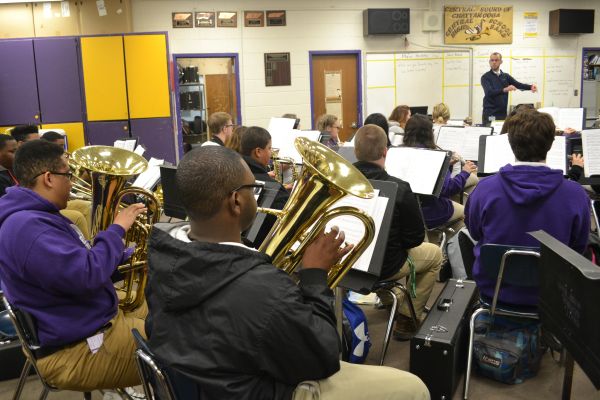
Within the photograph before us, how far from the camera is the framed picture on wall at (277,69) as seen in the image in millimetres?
9180

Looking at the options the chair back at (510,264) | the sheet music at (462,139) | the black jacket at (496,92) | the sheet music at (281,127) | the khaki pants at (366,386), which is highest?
the black jacket at (496,92)

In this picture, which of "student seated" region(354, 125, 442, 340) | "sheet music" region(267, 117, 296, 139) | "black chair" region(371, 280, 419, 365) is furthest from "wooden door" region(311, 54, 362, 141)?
"black chair" region(371, 280, 419, 365)

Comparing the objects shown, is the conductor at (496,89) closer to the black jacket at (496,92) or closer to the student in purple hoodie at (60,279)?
the black jacket at (496,92)

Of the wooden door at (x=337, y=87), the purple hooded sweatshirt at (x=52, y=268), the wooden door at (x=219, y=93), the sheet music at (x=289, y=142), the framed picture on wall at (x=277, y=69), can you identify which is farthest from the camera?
the wooden door at (x=337, y=87)

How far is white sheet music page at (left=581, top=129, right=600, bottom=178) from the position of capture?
3.84 meters

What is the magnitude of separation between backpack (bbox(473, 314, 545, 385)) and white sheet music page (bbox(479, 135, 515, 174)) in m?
1.75

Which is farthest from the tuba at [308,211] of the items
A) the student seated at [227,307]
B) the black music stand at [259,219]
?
the black music stand at [259,219]

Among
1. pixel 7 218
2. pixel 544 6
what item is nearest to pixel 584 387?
pixel 7 218

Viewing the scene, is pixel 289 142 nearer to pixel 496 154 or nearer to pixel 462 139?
pixel 462 139

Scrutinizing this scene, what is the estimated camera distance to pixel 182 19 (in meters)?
8.68

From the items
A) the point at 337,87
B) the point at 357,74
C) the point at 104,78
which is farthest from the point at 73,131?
the point at 357,74

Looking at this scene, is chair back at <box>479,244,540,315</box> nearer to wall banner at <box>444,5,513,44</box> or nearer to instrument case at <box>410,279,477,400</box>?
instrument case at <box>410,279,477,400</box>

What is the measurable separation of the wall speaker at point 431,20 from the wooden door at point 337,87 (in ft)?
4.37

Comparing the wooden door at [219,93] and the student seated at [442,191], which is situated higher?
the wooden door at [219,93]
